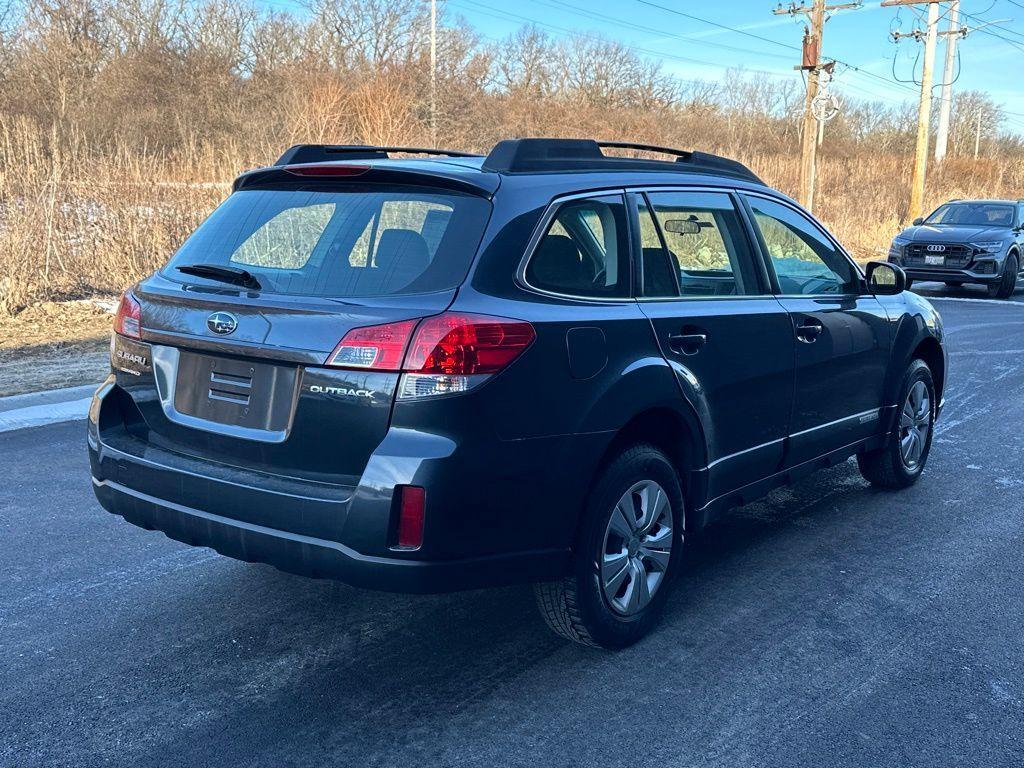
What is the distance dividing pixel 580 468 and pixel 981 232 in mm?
17897

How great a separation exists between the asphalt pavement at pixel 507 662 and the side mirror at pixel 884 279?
1272mm

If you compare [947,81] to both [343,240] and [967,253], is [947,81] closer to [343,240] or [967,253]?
[967,253]

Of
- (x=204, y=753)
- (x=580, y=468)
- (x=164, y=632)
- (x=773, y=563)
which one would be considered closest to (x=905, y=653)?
(x=773, y=563)

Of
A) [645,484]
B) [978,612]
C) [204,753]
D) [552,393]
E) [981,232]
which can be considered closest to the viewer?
[204,753]

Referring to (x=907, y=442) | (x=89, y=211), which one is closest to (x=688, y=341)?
(x=907, y=442)

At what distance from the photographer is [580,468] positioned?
3.46 m

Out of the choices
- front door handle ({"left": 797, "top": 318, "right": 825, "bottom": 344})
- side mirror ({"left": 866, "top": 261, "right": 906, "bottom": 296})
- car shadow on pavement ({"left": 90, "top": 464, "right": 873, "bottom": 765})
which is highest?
side mirror ({"left": 866, "top": 261, "right": 906, "bottom": 296})

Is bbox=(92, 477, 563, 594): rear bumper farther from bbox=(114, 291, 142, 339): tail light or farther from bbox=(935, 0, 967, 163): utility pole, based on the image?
bbox=(935, 0, 967, 163): utility pole

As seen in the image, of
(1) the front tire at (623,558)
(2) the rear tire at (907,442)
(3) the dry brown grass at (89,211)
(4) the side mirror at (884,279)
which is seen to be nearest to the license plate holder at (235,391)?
(1) the front tire at (623,558)

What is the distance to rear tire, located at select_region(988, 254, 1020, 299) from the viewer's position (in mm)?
18609

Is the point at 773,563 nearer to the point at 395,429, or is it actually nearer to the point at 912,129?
the point at 395,429

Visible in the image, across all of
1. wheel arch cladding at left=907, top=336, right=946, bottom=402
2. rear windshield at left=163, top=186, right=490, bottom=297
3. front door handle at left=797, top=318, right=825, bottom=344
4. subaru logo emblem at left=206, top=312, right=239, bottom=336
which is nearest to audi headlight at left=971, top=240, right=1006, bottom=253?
wheel arch cladding at left=907, top=336, right=946, bottom=402

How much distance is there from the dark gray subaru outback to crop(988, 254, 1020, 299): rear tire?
16.0 metres

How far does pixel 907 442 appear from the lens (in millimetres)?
5992
